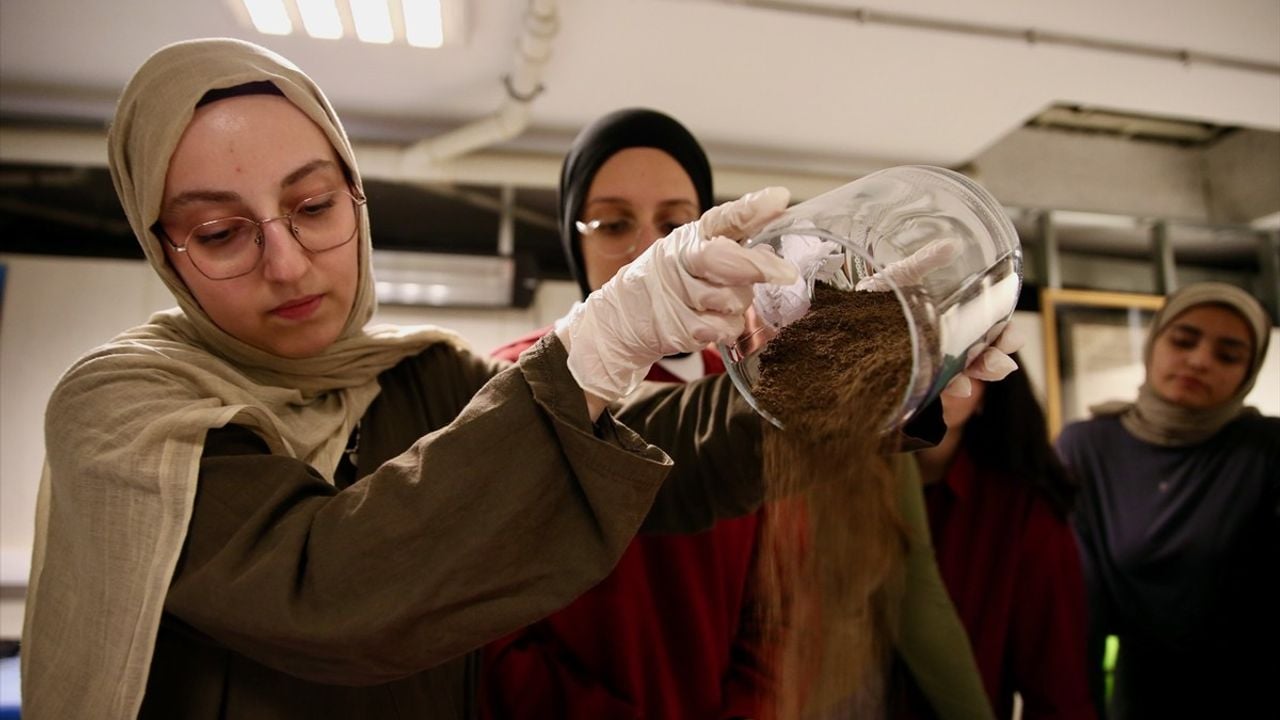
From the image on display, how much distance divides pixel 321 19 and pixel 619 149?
1.19 metres

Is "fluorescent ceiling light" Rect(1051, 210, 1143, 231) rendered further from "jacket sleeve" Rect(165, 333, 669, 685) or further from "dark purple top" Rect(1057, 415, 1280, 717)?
"jacket sleeve" Rect(165, 333, 669, 685)

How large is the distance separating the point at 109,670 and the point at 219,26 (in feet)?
6.85

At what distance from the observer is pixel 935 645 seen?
Answer: 142 centimetres

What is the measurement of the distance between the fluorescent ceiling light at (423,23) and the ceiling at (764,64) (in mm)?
87

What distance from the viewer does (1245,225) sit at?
243cm

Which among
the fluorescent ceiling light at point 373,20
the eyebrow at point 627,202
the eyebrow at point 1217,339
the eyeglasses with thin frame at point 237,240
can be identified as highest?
the fluorescent ceiling light at point 373,20

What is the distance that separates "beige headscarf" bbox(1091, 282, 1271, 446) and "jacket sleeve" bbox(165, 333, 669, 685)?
78.0 inches

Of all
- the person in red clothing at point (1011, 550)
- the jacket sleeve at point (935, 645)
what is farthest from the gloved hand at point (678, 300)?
the person in red clothing at point (1011, 550)

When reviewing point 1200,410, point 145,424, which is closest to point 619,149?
point 145,424

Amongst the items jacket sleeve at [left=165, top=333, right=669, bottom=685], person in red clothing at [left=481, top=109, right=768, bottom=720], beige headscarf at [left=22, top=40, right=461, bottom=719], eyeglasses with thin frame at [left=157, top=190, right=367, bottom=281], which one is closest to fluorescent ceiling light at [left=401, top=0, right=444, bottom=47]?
person in red clothing at [left=481, top=109, right=768, bottom=720]

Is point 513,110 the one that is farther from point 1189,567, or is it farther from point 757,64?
point 1189,567

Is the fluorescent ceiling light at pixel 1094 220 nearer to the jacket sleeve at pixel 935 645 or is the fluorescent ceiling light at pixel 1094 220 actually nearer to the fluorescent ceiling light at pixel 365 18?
the jacket sleeve at pixel 935 645

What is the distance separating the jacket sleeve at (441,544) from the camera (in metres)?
0.58

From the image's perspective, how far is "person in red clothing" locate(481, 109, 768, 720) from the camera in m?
1.11
